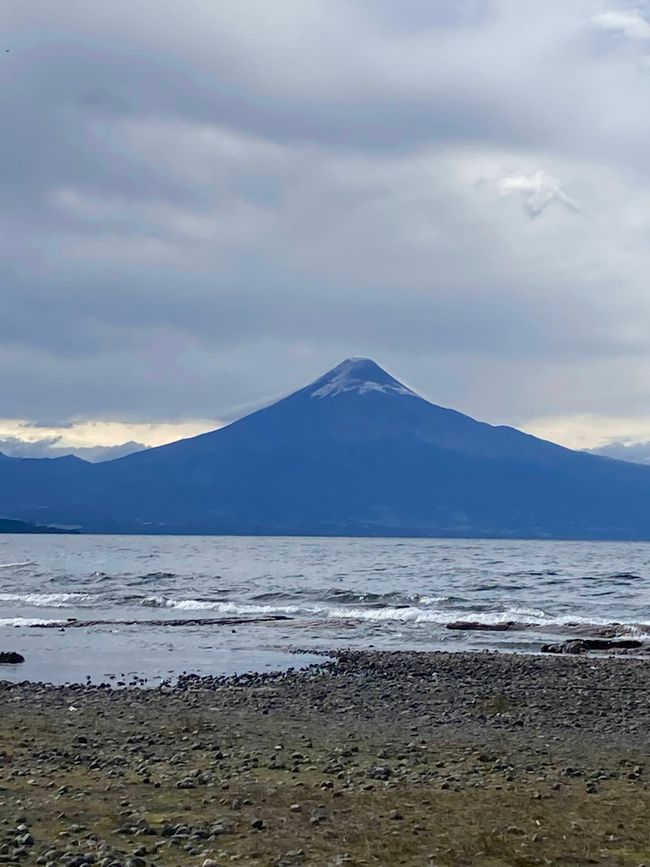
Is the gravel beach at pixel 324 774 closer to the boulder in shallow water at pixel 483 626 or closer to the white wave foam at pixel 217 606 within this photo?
the boulder in shallow water at pixel 483 626

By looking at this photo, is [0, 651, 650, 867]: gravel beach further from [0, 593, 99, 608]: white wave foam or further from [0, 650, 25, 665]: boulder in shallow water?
[0, 593, 99, 608]: white wave foam

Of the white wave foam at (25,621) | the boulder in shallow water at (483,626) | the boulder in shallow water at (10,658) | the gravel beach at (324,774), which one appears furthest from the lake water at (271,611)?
the gravel beach at (324,774)

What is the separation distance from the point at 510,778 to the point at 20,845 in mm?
6268

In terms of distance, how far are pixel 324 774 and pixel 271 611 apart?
1562 inches

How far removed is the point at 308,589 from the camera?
66375 millimetres

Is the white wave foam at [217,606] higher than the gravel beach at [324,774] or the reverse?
the reverse

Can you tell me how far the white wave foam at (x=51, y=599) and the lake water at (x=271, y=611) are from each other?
98 millimetres

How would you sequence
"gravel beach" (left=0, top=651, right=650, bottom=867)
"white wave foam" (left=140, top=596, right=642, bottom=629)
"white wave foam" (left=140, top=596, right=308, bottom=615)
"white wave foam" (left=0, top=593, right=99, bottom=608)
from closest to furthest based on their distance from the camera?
1. "gravel beach" (left=0, top=651, right=650, bottom=867)
2. "white wave foam" (left=140, top=596, right=642, bottom=629)
3. "white wave foam" (left=140, top=596, right=308, bottom=615)
4. "white wave foam" (left=0, top=593, right=99, bottom=608)

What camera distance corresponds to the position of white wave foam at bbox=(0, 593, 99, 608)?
5812 centimetres

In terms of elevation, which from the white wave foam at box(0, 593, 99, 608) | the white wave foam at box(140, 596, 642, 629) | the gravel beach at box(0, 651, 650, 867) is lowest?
the white wave foam at box(0, 593, 99, 608)

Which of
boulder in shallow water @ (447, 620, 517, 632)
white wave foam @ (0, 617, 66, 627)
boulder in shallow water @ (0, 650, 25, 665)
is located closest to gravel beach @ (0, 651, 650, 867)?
boulder in shallow water @ (0, 650, 25, 665)

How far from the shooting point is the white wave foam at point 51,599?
58125 millimetres

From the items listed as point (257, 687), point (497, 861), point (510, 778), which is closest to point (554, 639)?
point (257, 687)

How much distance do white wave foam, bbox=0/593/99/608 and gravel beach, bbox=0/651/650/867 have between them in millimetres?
36298
